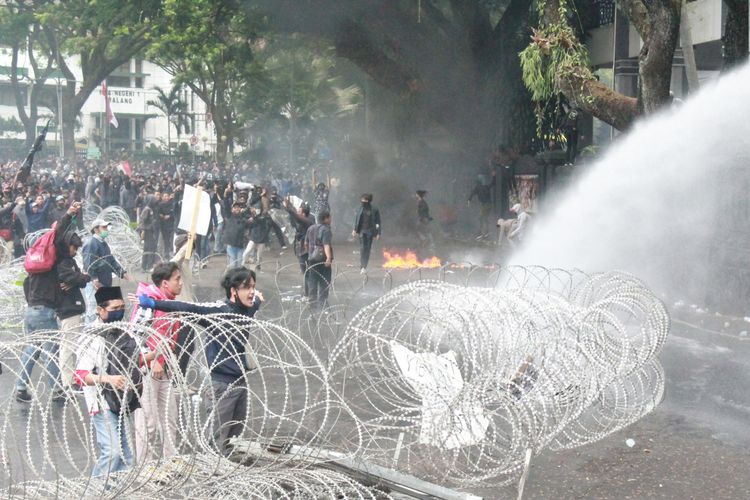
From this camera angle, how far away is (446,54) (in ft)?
95.1

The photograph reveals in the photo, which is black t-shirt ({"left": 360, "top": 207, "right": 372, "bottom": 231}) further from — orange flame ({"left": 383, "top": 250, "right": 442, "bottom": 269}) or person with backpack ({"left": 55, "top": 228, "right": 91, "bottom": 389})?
person with backpack ({"left": 55, "top": 228, "right": 91, "bottom": 389})

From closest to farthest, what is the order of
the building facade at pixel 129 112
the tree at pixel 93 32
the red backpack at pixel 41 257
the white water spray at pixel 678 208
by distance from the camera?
1. the red backpack at pixel 41 257
2. the white water spray at pixel 678 208
3. the tree at pixel 93 32
4. the building facade at pixel 129 112

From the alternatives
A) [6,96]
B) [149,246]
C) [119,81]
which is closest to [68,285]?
[149,246]

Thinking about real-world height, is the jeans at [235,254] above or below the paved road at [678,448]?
above

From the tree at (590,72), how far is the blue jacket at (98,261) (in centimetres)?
908

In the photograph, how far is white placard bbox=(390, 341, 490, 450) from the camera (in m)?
6.56

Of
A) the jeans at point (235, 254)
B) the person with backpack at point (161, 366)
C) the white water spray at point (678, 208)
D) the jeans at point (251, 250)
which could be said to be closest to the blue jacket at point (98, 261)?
the person with backpack at point (161, 366)

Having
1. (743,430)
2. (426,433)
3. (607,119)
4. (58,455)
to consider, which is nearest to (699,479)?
(743,430)

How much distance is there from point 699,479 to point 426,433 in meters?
2.32

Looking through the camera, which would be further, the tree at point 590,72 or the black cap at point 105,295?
the tree at point 590,72

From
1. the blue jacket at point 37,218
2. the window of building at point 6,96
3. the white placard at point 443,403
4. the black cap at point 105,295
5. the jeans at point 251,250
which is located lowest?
the white placard at point 443,403

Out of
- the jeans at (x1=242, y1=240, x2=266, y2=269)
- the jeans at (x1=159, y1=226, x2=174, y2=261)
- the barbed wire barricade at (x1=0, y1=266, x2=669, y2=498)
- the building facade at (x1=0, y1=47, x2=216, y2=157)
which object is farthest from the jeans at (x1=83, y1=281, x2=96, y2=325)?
the building facade at (x1=0, y1=47, x2=216, y2=157)

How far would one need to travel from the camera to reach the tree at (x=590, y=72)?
1538 cm

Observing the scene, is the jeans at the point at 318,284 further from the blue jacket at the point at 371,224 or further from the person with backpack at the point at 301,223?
the blue jacket at the point at 371,224
